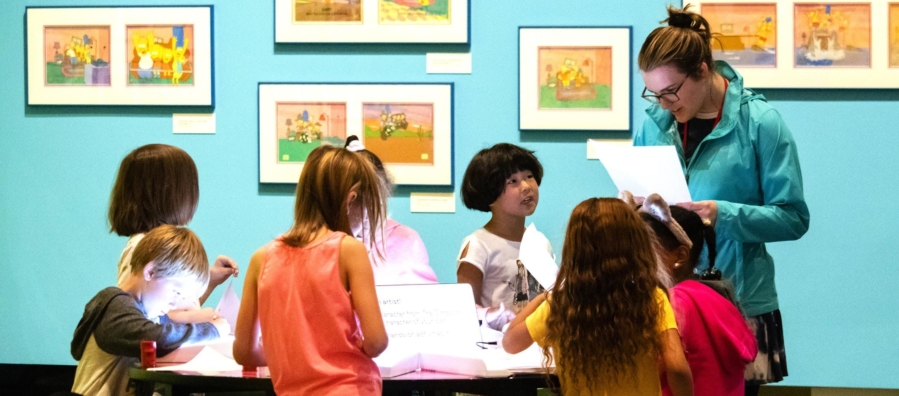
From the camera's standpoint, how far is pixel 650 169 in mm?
2387

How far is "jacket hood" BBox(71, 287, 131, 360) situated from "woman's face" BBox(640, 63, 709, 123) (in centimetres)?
164

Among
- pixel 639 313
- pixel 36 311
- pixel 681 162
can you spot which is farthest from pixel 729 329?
pixel 36 311

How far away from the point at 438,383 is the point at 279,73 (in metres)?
2.45

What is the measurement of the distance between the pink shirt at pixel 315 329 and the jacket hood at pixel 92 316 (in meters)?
0.79

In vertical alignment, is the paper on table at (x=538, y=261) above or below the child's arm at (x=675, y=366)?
above

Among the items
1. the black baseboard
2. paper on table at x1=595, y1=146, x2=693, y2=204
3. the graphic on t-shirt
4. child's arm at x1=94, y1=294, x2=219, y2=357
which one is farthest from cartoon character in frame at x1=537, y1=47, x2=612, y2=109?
the black baseboard

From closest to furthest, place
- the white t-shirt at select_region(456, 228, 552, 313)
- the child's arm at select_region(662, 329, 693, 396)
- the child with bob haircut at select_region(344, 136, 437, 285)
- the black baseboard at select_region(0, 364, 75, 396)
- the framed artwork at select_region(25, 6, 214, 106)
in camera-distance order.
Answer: the child's arm at select_region(662, 329, 693, 396) → the child with bob haircut at select_region(344, 136, 437, 285) → the white t-shirt at select_region(456, 228, 552, 313) → the framed artwork at select_region(25, 6, 214, 106) → the black baseboard at select_region(0, 364, 75, 396)

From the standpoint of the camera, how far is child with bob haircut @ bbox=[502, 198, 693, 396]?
2035 mm

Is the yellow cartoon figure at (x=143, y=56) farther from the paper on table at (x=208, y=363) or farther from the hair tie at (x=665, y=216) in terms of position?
the hair tie at (x=665, y=216)

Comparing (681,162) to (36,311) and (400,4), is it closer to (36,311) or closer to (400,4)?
(400,4)

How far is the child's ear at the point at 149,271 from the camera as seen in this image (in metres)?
2.74

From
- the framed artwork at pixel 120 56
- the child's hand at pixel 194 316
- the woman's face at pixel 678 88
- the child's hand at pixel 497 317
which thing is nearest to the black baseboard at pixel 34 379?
the framed artwork at pixel 120 56

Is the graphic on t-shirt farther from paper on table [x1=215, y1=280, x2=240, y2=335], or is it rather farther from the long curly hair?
paper on table [x1=215, y1=280, x2=240, y2=335]

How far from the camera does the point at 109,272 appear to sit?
14.7ft
